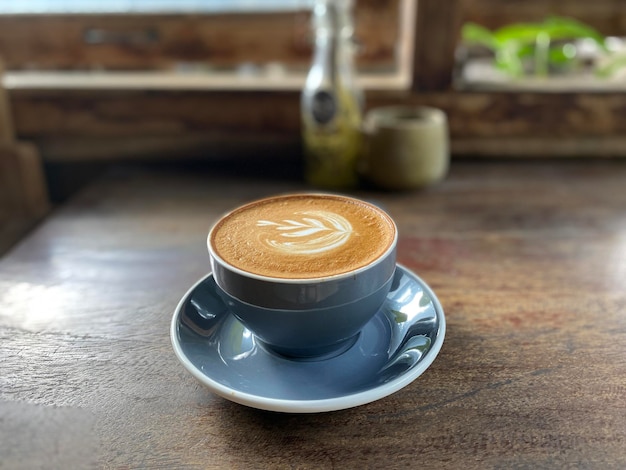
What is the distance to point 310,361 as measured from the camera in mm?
544

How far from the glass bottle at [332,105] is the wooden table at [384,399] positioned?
11 cm

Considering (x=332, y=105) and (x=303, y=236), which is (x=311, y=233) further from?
(x=332, y=105)

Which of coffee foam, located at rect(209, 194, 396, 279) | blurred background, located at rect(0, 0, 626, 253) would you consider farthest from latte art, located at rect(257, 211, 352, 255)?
blurred background, located at rect(0, 0, 626, 253)

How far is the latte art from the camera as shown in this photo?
0.54 m

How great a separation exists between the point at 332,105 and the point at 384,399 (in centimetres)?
59

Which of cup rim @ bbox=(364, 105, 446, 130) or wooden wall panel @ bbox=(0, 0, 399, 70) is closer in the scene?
cup rim @ bbox=(364, 105, 446, 130)

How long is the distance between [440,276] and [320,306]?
30 cm

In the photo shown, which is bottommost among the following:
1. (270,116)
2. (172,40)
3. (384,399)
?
(384,399)

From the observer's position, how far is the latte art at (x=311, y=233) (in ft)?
1.78

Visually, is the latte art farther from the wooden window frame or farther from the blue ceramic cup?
the wooden window frame

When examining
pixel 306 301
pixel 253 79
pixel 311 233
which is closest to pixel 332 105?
pixel 253 79

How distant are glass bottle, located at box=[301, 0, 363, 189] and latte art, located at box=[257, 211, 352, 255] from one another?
411 mm

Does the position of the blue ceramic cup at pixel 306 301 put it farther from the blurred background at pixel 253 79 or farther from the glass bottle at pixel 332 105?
the blurred background at pixel 253 79

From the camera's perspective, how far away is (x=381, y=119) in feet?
3.43
